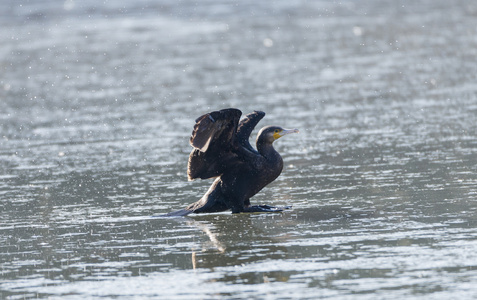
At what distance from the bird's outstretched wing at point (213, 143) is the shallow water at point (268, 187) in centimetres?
51

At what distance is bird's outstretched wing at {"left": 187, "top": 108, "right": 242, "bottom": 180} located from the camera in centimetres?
941

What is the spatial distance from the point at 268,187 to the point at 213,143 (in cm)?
192

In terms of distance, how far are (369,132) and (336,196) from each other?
4.04 metres

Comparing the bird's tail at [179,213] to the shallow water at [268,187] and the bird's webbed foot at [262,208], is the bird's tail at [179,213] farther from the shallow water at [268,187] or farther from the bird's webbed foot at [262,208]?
the bird's webbed foot at [262,208]

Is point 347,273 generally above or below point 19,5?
below

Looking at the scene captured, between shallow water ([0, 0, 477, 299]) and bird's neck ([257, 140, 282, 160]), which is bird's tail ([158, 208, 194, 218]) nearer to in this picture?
shallow water ([0, 0, 477, 299])

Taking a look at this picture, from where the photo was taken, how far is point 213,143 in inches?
385

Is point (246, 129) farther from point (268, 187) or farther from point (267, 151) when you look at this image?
point (268, 187)

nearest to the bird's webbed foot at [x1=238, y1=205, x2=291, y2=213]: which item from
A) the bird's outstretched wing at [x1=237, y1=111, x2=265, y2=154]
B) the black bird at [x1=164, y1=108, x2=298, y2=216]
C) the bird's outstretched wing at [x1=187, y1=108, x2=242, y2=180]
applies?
the black bird at [x1=164, y1=108, x2=298, y2=216]

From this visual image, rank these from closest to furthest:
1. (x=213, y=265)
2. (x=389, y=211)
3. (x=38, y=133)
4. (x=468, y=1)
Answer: (x=213, y=265)
(x=389, y=211)
(x=38, y=133)
(x=468, y=1)

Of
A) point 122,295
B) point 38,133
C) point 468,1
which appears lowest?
point 122,295

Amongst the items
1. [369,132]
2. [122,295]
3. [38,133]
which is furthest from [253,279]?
[38,133]

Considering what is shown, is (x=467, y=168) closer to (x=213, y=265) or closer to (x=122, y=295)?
(x=213, y=265)

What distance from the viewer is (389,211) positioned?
9445mm
